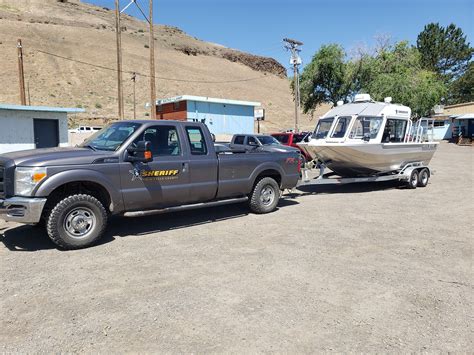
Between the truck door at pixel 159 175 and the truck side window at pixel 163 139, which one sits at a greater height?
the truck side window at pixel 163 139

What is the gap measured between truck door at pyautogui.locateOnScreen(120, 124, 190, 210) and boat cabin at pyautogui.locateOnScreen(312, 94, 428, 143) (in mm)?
6267

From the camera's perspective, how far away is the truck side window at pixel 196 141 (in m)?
7.34

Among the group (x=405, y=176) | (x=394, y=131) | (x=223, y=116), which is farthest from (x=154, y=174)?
(x=223, y=116)

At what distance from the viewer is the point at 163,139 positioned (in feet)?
23.0

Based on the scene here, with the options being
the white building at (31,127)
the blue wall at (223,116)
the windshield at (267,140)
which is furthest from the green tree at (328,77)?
the white building at (31,127)

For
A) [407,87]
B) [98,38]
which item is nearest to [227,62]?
[98,38]

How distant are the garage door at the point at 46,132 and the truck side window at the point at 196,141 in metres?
10.6

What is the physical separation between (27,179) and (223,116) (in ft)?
93.0

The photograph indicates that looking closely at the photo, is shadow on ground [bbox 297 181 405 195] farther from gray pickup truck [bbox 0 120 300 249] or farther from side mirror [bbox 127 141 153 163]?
side mirror [bbox 127 141 153 163]

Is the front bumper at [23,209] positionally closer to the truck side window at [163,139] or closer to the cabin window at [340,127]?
the truck side window at [163,139]

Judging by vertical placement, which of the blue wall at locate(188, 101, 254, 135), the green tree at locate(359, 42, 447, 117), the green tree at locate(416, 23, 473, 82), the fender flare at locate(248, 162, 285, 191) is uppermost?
the green tree at locate(416, 23, 473, 82)

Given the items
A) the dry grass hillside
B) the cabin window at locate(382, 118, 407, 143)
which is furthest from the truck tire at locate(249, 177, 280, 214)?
the dry grass hillside

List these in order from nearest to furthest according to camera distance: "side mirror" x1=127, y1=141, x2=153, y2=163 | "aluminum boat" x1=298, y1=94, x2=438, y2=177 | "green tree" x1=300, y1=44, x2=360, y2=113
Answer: "side mirror" x1=127, y1=141, x2=153, y2=163, "aluminum boat" x1=298, y1=94, x2=438, y2=177, "green tree" x1=300, y1=44, x2=360, y2=113

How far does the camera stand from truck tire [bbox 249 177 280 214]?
850 cm
